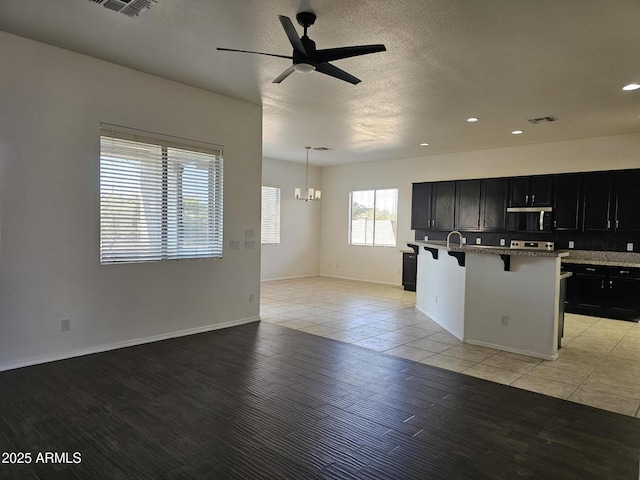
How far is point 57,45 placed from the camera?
3.82 metres

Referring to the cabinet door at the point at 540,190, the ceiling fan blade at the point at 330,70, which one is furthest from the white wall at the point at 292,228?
the ceiling fan blade at the point at 330,70

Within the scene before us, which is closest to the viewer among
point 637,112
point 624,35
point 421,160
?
point 624,35

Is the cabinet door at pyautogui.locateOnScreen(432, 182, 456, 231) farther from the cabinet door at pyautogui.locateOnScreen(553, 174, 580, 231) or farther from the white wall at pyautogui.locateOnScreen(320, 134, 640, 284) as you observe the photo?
the cabinet door at pyautogui.locateOnScreen(553, 174, 580, 231)

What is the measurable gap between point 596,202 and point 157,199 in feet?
21.8

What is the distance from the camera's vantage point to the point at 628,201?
21.0ft

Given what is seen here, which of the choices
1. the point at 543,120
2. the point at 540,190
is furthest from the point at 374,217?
the point at 543,120

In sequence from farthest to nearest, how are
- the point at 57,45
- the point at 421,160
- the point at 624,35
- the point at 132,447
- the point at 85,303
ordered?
the point at 421,160
the point at 85,303
the point at 57,45
the point at 624,35
the point at 132,447

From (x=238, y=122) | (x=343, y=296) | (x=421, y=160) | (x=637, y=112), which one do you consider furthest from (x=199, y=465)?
(x=421, y=160)

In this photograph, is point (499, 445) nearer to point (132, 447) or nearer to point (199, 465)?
point (199, 465)

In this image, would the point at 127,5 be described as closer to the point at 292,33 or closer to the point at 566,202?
the point at 292,33

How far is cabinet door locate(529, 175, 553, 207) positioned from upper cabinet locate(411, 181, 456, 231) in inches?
58.5

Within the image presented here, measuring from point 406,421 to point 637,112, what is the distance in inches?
206

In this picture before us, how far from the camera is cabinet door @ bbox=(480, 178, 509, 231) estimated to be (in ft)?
25.1

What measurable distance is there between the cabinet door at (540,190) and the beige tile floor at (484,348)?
1972 millimetres
